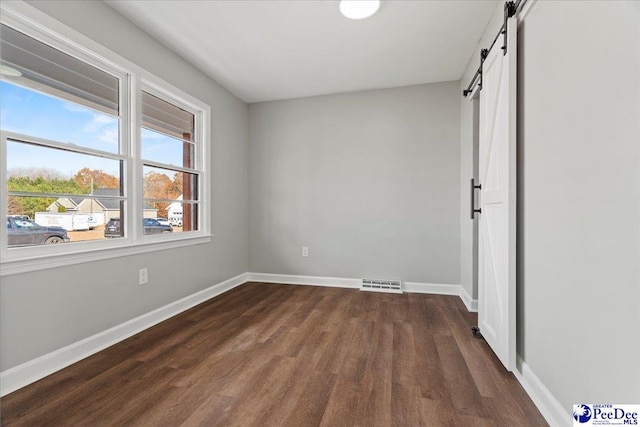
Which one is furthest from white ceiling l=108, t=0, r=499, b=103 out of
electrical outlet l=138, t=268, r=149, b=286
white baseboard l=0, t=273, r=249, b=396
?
white baseboard l=0, t=273, r=249, b=396

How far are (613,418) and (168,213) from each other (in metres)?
3.19

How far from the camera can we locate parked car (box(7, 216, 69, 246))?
64.6 inches

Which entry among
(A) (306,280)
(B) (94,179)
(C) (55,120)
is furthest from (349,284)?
(C) (55,120)

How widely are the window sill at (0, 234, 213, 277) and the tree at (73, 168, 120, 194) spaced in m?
0.46

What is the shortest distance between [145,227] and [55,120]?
1016 mm

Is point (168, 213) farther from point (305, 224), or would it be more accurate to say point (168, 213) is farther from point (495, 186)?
point (495, 186)

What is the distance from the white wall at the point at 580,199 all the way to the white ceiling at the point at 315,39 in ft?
2.87

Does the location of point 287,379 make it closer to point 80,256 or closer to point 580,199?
point 80,256

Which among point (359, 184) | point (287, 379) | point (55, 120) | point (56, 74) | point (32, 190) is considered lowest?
point (287, 379)

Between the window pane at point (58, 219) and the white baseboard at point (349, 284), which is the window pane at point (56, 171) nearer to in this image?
the window pane at point (58, 219)

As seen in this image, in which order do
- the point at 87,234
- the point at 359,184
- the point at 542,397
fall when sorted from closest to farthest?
the point at 542,397
the point at 87,234
the point at 359,184

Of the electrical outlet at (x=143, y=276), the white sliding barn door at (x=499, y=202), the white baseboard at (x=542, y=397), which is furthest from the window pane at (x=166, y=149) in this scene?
the white baseboard at (x=542, y=397)

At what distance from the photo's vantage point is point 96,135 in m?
2.11

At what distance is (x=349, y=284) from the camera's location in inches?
146
